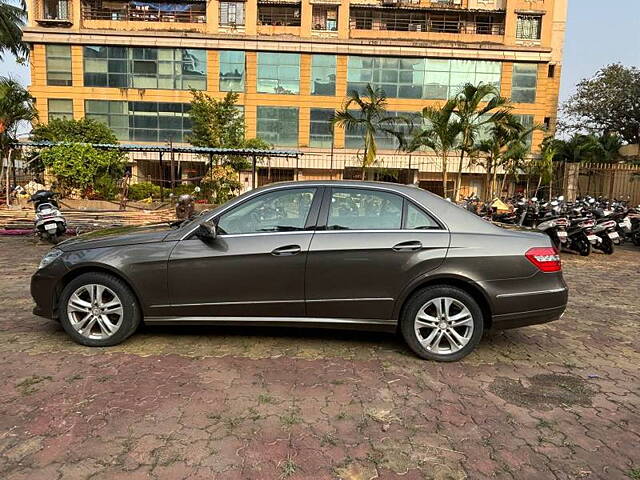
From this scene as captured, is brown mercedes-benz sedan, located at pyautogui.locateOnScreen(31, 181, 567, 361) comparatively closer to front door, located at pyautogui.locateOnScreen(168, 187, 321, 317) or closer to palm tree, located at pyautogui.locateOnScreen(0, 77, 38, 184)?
front door, located at pyautogui.locateOnScreen(168, 187, 321, 317)

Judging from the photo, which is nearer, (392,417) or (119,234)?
(392,417)

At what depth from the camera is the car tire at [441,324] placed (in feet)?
13.6

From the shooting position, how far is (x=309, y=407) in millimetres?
3395

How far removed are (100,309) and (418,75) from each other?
32427 mm

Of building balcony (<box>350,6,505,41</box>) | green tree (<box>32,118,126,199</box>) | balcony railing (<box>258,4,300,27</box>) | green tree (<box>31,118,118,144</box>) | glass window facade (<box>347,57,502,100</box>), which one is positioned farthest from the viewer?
building balcony (<box>350,6,505,41</box>)

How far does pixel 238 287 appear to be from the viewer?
419 cm

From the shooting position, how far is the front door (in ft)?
13.6

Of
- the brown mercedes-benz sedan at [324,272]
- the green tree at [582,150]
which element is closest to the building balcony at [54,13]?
the green tree at [582,150]

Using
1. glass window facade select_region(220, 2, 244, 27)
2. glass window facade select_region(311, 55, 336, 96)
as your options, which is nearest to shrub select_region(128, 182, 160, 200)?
glass window facade select_region(311, 55, 336, 96)

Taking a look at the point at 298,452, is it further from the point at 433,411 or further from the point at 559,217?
the point at 559,217

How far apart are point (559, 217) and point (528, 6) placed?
30543mm

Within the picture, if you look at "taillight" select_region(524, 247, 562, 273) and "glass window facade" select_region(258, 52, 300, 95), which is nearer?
"taillight" select_region(524, 247, 562, 273)

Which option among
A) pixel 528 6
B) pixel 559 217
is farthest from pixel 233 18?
pixel 559 217

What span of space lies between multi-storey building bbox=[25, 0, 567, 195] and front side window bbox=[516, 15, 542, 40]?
2.96 ft
